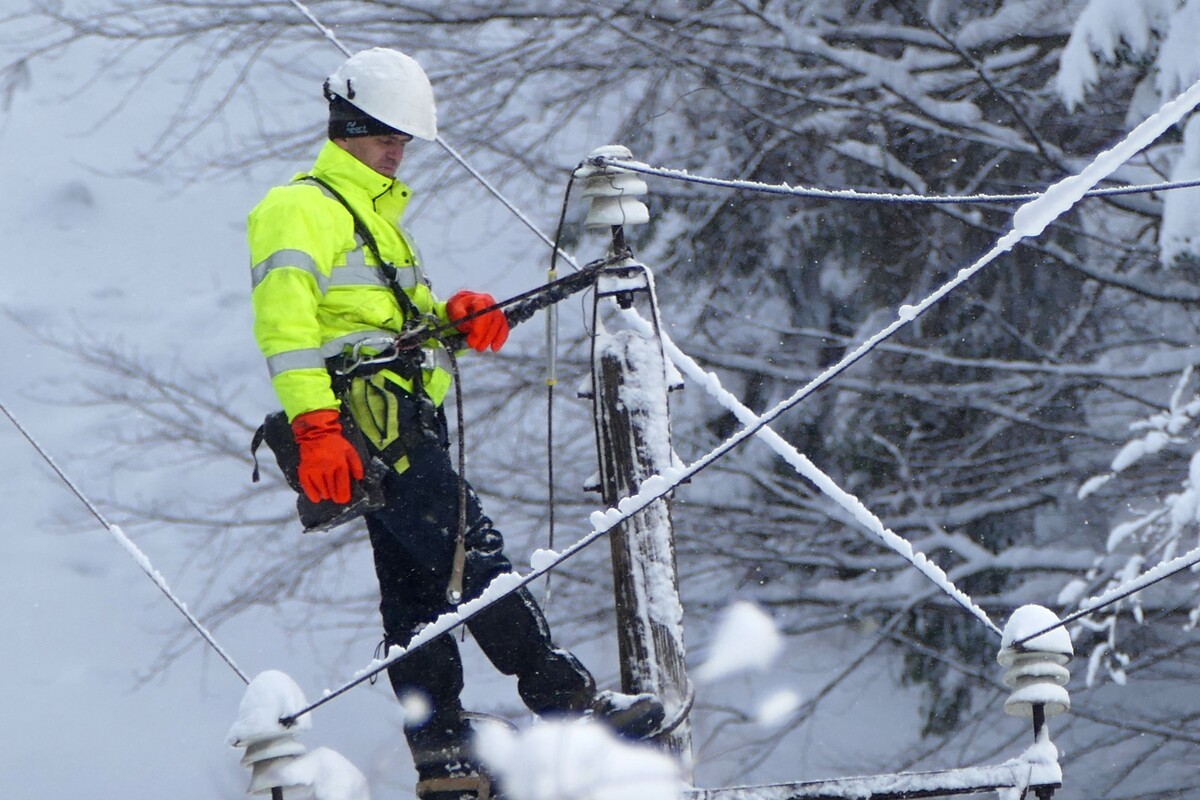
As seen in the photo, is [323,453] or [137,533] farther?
[137,533]

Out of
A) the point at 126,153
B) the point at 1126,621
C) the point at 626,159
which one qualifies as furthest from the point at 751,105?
the point at 126,153

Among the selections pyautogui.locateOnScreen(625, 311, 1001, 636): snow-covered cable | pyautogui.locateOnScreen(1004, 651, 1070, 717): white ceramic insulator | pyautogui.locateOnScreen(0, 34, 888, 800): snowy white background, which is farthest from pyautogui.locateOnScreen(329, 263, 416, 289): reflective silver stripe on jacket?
pyautogui.locateOnScreen(0, 34, 888, 800): snowy white background

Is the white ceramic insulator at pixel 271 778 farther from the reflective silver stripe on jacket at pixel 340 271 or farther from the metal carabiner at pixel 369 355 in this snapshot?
the reflective silver stripe on jacket at pixel 340 271

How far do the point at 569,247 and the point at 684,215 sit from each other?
2.05 ft

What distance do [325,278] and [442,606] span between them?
31.6 inches

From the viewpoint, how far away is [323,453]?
3.88 meters

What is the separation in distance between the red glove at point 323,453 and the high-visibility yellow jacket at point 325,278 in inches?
1.0

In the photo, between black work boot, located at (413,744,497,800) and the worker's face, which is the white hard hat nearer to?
the worker's face

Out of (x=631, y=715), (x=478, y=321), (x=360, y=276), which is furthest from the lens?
(x=478, y=321)

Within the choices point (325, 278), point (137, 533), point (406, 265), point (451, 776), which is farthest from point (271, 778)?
point (137, 533)

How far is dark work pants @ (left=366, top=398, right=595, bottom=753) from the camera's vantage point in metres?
4.21

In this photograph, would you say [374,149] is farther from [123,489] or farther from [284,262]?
[123,489]

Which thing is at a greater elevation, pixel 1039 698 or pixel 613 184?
pixel 613 184

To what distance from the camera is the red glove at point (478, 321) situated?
4254mm
